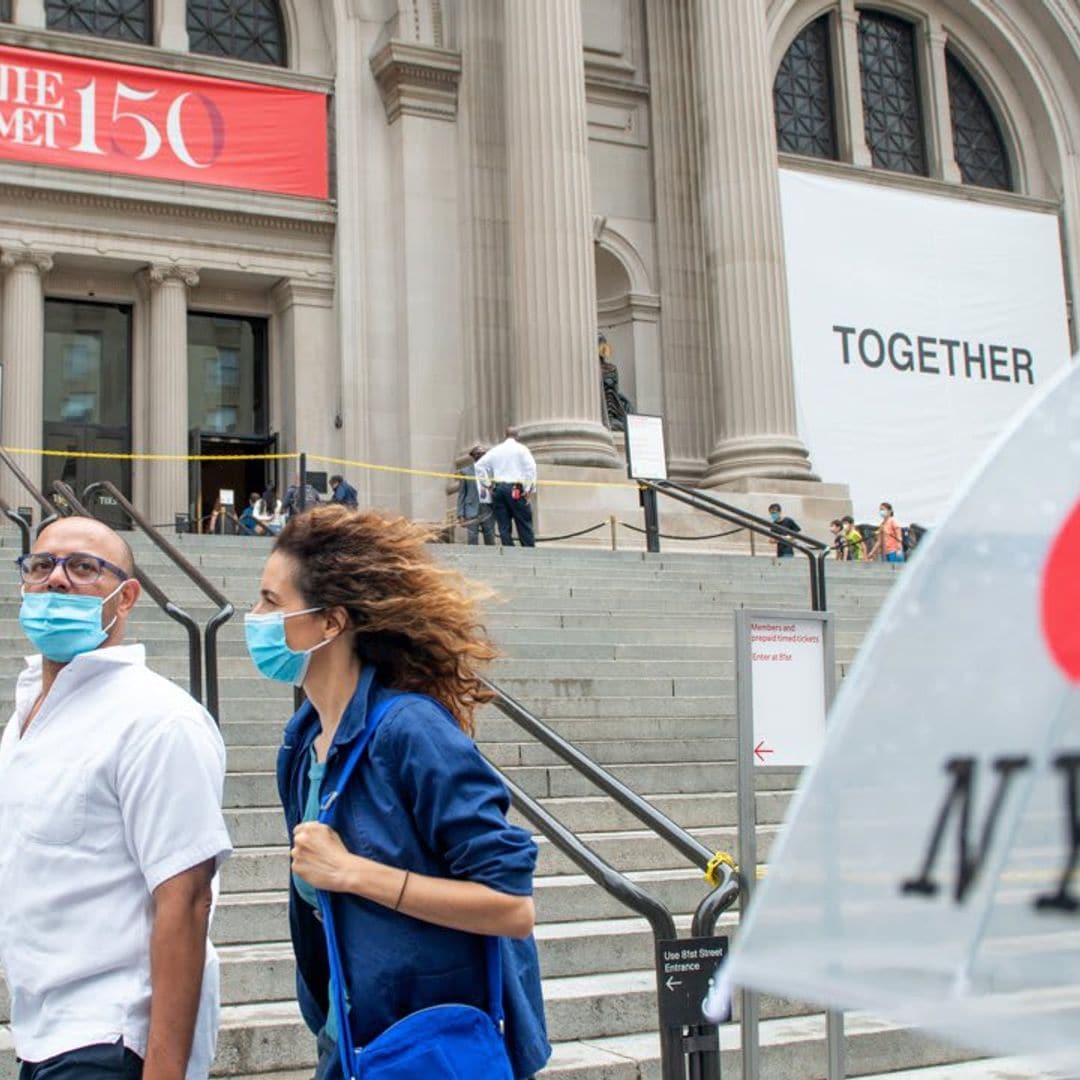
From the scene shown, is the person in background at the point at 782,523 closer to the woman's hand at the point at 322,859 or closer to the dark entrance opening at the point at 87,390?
the dark entrance opening at the point at 87,390

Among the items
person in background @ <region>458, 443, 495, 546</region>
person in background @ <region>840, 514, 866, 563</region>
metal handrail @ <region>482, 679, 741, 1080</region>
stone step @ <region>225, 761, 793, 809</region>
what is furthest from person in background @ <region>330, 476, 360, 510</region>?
metal handrail @ <region>482, 679, 741, 1080</region>

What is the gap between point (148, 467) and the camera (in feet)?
69.9

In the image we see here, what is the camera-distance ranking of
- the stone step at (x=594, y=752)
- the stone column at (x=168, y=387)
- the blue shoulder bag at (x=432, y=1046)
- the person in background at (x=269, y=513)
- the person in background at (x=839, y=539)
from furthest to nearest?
1. the person in background at (x=839, y=539)
2. the stone column at (x=168, y=387)
3. the person in background at (x=269, y=513)
4. the stone step at (x=594, y=752)
5. the blue shoulder bag at (x=432, y=1046)

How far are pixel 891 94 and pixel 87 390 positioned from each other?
16.0 metres

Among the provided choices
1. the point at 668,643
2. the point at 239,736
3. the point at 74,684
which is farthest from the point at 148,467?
the point at 74,684

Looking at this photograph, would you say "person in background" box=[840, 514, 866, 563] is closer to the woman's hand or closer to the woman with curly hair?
the woman with curly hair

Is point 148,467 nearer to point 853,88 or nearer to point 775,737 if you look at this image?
point 853,88

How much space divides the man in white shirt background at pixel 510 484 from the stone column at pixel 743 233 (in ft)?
16.6

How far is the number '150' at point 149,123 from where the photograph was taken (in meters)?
21.2

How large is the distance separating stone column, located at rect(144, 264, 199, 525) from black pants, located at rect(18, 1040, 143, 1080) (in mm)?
18575

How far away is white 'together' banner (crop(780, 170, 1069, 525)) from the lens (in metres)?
26.0

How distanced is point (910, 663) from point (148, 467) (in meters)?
20.9

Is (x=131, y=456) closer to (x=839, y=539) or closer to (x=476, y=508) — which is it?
(x=476, y=508)

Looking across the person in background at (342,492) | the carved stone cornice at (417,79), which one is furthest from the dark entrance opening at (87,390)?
the carved stone cornice at (417,79)
